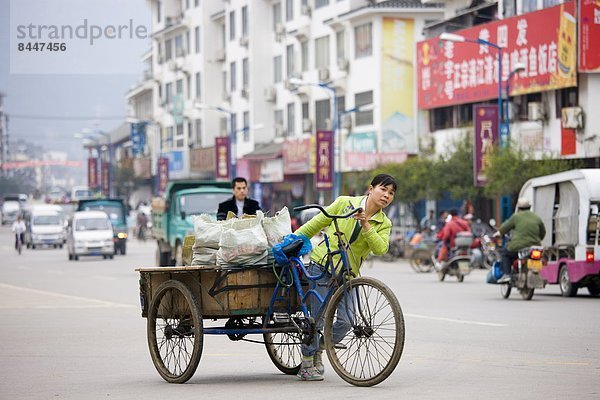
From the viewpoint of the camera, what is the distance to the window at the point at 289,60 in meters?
71.9

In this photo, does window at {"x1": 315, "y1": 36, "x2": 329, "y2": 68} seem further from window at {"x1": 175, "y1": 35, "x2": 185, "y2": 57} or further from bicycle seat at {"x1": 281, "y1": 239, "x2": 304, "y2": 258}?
bicycle seat at {"x1": 281, "y1": 239, "x2": 304, "y2": 258}

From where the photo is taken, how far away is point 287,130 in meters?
72.8

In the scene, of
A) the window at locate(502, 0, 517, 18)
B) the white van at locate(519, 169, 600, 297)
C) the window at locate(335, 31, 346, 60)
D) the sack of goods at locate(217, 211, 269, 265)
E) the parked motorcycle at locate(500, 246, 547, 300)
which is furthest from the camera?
the window at locate(335, 31, 346, 60)

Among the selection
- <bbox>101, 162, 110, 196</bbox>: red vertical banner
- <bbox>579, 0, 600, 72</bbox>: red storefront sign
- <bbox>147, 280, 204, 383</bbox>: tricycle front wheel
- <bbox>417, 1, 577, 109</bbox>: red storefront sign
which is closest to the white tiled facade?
<bbox>417, 1, 577, 109</bbox>: red storefront sign

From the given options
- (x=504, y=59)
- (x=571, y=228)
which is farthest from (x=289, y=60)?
(x=571, y=228)

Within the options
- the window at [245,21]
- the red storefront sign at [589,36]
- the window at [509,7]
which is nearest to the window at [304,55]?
the window at [245,21]

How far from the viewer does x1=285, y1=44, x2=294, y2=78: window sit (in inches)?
2832

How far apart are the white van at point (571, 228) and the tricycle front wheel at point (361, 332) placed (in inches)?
535

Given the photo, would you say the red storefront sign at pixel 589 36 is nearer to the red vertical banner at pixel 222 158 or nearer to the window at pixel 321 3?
the window at pixel 321 3

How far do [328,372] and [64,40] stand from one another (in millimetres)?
12976

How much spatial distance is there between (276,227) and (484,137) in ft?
111

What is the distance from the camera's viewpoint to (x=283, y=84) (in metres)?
73.4

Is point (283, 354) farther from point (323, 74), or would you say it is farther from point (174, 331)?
point (323, 74)

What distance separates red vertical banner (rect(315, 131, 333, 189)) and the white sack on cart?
47.1m
